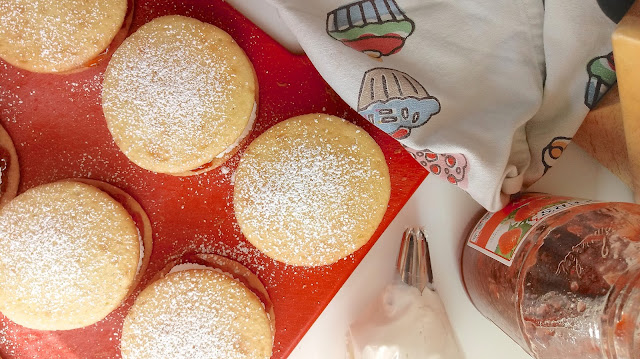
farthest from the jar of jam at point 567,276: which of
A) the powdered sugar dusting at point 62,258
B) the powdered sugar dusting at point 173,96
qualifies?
the powdered sugar dusting at point 62,258

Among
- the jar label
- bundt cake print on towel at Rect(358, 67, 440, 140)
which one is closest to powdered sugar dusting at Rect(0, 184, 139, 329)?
bundt cake print on towel at Rect(358, 67, 440, 140)

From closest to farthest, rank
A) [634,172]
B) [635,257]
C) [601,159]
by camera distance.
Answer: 1. [635,257]
2. [634,172]
3. [601,159]

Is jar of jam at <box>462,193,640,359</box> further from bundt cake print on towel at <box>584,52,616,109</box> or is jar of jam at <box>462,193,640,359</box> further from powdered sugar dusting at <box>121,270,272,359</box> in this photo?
powdered sugar dusting at <box>121,270,272,359</box>

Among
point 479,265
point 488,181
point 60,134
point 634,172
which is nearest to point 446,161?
point 488,181

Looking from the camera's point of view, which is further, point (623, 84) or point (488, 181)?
point (488, 181)

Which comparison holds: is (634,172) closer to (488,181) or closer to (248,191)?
(488,181)

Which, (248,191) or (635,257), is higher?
(635,257)
